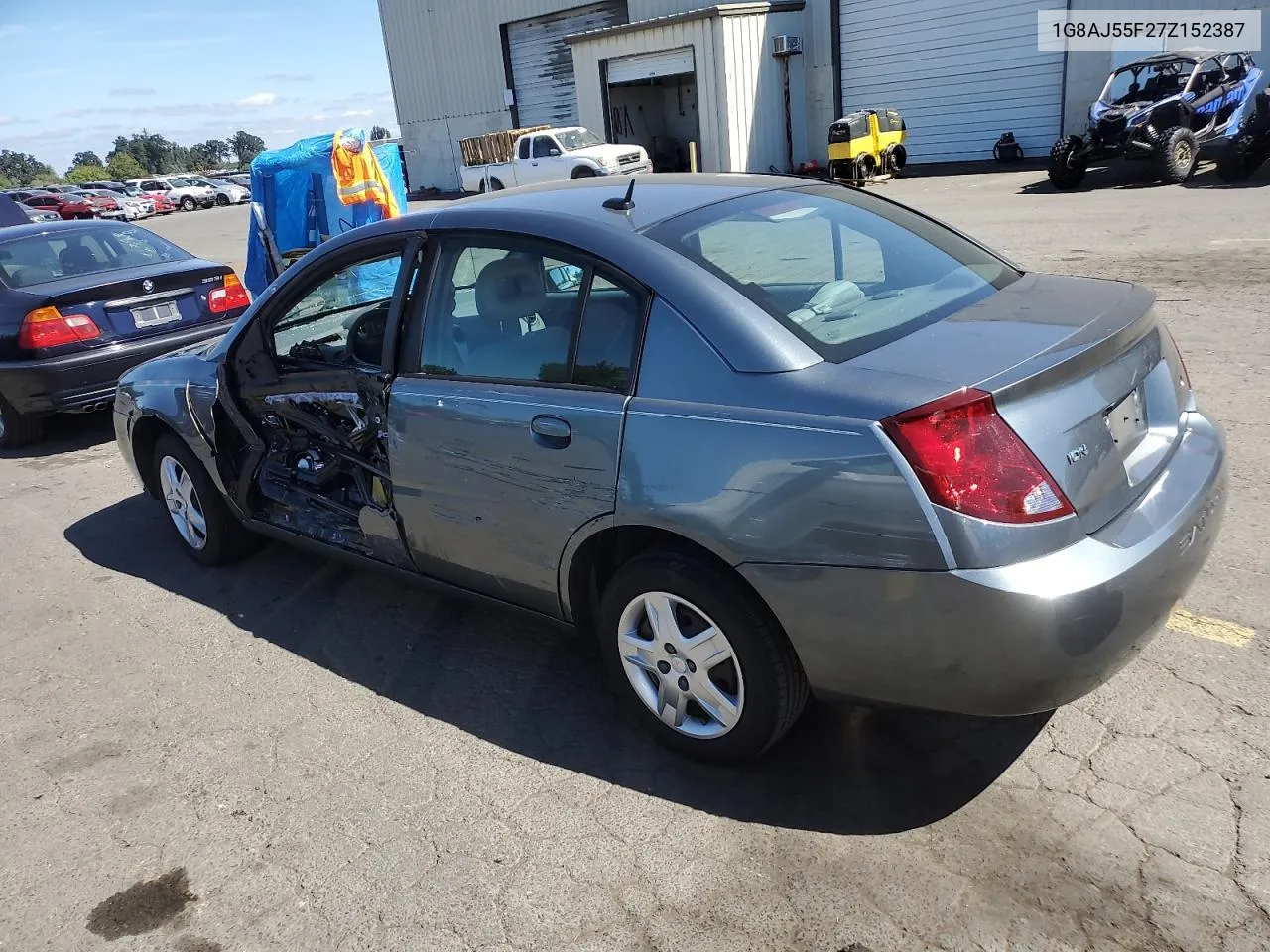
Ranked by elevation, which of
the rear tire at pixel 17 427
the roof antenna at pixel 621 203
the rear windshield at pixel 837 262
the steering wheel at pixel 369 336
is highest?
the roof antenna at pixel 621 203

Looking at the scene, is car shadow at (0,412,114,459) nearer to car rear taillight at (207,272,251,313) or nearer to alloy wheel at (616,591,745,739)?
car rear taillight at (207,272,251,313)

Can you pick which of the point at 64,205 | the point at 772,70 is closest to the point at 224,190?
the point at 64,205

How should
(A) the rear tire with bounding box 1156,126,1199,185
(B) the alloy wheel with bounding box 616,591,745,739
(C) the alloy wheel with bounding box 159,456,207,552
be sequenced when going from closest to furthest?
1. (B) the alloy wheel with bounding box 616,591,745,739
2. (C) the alloy wheel with bounding box 159,456,207,552
3. (A) the rear tire with bounding box 1156,126,1199,185

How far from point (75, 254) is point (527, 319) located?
6394 millimetres

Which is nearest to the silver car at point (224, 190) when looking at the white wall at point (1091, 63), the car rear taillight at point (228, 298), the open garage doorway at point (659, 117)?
the open garage doorway at point (659, 117)

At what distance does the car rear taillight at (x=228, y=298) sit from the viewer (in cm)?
785

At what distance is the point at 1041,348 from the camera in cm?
262

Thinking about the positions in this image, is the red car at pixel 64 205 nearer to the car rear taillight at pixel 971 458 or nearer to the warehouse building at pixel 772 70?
the warehouse building at pixel 772 70

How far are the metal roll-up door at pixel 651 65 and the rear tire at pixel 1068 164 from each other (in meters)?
11.6

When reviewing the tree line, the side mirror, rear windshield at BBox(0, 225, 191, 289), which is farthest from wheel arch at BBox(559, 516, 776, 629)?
the tree line

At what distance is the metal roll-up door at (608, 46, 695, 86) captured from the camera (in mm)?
24906

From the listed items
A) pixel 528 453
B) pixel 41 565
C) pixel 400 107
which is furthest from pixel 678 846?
pixel 400 107

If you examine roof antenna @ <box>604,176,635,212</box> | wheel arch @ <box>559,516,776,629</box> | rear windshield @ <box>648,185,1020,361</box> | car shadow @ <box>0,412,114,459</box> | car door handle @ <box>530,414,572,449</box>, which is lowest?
car shadow @ <box>0,412,114,459</box>

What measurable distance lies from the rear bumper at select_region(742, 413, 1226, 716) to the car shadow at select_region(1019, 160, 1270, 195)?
1392 centimetres
